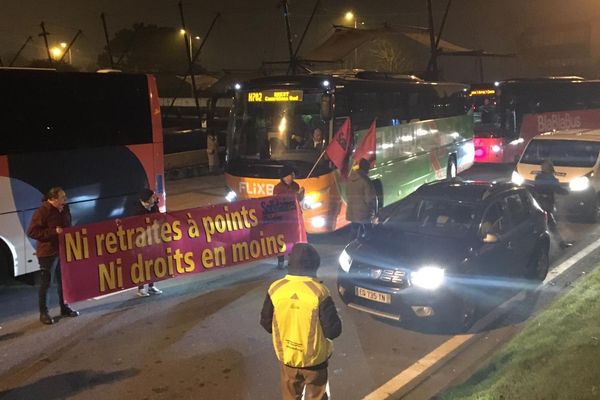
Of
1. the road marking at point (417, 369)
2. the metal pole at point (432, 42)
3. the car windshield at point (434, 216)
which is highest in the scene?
the metal pole at point (432, 42)

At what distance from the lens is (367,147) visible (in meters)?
11.1

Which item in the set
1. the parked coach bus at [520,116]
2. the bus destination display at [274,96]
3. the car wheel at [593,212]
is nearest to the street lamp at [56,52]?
the parked coach bus at [520,116]

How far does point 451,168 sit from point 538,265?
9.61m

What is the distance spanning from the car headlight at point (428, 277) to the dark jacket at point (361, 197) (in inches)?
142

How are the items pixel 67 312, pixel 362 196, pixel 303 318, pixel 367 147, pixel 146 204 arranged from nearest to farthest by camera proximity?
pixel 303 318
pixel 67 312
pixel 146 204
pixel 362 196
pixel 367 147

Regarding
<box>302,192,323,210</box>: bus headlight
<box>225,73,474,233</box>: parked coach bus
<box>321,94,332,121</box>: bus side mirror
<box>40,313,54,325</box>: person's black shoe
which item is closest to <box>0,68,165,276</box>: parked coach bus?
<box>40,313,54,325</box>: person's black shoe

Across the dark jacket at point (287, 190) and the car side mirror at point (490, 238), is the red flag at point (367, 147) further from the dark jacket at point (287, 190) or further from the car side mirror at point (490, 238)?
the car side mirror at point (490, 238)

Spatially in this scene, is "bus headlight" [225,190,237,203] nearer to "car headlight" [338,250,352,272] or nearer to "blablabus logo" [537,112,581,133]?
"car headlight" [338,250,352,272]

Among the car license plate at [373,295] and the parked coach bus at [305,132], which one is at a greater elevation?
the parked coach bus at [305,132]

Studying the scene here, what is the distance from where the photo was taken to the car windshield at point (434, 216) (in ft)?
24.0

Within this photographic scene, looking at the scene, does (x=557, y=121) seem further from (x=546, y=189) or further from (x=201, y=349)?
(x=201, y=349)

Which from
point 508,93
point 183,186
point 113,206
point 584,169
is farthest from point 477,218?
point 508,93

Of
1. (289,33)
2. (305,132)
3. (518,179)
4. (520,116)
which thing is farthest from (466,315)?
(289,33)

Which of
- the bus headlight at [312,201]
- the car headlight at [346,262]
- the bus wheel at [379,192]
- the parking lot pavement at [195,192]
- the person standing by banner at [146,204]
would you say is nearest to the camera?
the car headlight at [346,262]
